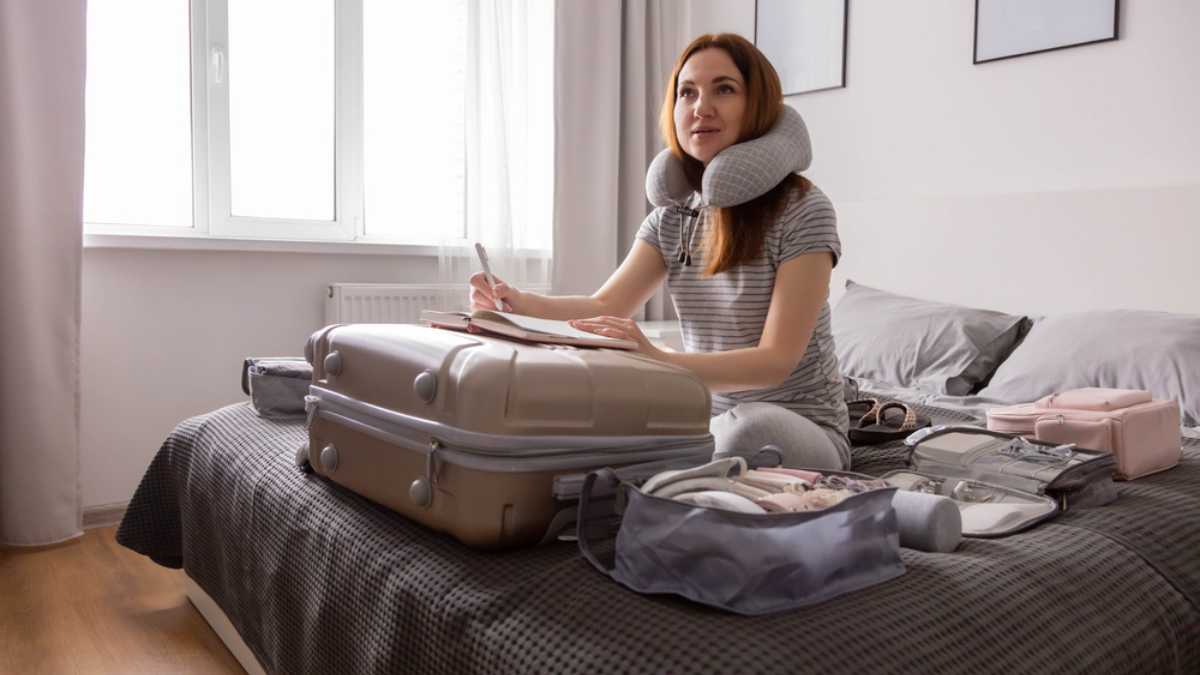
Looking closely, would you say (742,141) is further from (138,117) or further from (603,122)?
(138,117)

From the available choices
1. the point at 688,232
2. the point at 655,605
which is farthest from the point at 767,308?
the point at 655,605

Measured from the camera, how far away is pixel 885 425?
5.69 feet

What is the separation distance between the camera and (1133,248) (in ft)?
7.88

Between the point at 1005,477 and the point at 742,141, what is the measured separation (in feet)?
2.41

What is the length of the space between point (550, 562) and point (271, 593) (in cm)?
51

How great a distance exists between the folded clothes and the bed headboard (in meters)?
1.96

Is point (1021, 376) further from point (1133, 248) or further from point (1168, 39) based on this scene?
point (1168, 39)

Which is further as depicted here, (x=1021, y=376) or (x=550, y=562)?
(x=1021, y=376)

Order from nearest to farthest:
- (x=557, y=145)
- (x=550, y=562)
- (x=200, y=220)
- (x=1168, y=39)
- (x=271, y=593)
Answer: (x=550, y=562) < (x=271, y=593) < (x=1168, y=39) < (x=200, y=220) < (x=557, y=145)

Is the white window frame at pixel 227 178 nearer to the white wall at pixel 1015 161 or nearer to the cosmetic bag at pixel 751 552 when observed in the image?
the white wall at pixel 1015 161

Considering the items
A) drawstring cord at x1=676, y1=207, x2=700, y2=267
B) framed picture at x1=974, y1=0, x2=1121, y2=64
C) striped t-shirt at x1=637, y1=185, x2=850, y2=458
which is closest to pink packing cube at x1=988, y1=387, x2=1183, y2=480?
striped t-shirt at x1=637, y1=185, x2=850, y2=458

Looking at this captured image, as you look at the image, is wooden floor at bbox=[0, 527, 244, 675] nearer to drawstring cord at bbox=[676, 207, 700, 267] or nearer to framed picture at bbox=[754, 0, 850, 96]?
drawstring cord at bbox=[676, 207, 700, 267]

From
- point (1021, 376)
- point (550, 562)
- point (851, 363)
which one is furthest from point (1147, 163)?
point (550, 562)

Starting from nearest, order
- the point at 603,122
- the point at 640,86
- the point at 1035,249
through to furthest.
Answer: the point at 1035,249, the point at 603,122, the point at 640,86
